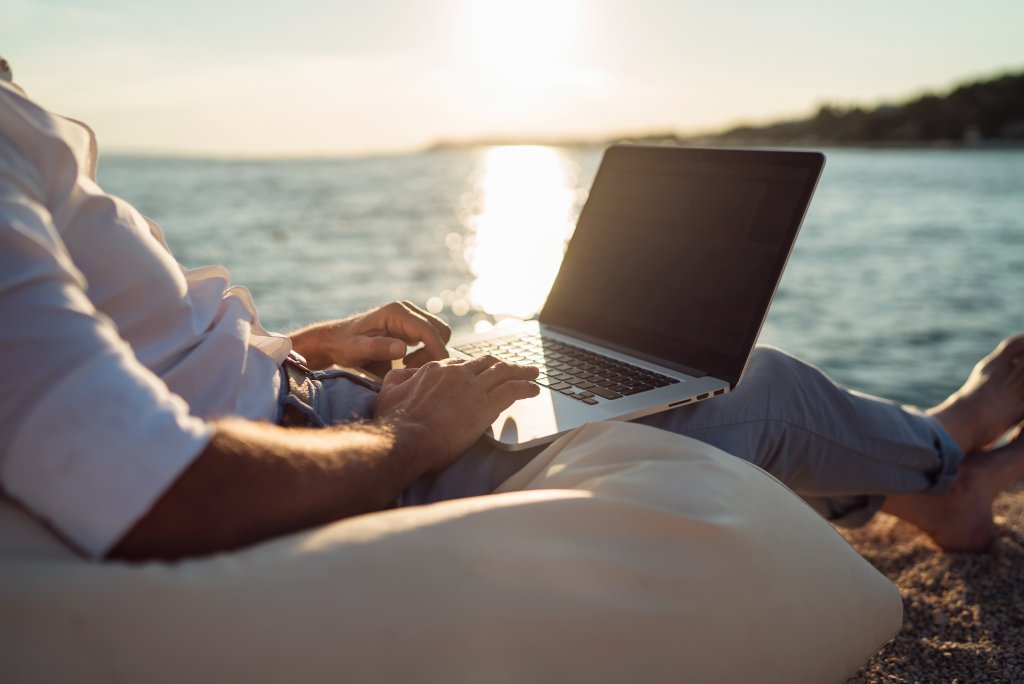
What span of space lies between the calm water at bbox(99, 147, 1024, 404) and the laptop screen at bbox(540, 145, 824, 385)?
3.91 metres

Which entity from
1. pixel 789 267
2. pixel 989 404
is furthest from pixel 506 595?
pixel 789 267

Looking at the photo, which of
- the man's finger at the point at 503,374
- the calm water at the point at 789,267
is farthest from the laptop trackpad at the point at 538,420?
the calm water at the point at 789,267

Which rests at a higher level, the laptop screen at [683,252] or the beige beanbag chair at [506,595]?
the laptop screen at [683,252]

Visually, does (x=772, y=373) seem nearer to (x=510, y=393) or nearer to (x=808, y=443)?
(x=808, y=443)

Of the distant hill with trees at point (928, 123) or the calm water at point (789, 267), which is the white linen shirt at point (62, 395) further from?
the distant hill with trees at point (928, 123)

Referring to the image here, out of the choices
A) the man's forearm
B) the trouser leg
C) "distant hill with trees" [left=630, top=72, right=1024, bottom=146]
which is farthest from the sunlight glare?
"distant hill with trees" [left=630, top=72, right=1024, bottom=146]

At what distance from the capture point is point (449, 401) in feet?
4.92

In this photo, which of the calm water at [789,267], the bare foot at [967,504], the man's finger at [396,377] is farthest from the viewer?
the calm water at [789,267]

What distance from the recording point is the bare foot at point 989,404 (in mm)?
2527

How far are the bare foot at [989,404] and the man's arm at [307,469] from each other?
1691 mm

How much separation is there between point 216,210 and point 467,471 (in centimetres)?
1991

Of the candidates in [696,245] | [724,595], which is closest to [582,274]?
[696,245]

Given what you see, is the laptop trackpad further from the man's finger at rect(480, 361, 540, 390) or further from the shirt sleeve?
the shirt sleeve

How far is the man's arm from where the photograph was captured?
101cm
